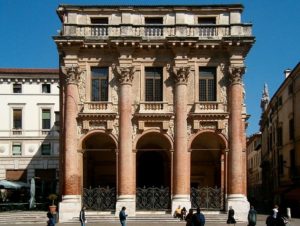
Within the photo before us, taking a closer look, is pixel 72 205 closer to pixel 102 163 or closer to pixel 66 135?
pixel 66 135

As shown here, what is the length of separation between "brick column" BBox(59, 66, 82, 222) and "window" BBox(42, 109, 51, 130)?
22.7 m

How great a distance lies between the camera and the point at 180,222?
36750 mm

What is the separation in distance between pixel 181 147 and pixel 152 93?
14.4ft

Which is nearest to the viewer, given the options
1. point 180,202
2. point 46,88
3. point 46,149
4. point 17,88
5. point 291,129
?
point 180,202

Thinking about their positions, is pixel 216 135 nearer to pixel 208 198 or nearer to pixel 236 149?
pixel 236 149

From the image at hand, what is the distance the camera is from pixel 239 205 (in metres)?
38.6

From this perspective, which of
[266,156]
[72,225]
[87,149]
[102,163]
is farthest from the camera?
[266,156]

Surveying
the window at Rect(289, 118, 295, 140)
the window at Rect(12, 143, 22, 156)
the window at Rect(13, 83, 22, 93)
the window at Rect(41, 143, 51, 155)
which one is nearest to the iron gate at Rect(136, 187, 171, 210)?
the window at Rect(289, 118, 295, 140)

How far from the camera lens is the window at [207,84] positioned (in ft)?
133

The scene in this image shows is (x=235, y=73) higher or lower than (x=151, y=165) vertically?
higher

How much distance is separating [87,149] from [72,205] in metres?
4.61

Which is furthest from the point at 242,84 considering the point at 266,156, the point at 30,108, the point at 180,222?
the point at 266,156

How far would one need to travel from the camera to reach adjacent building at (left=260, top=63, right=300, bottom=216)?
5453 cm

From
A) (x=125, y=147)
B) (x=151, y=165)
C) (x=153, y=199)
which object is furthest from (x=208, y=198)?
(x=125, y=147)
